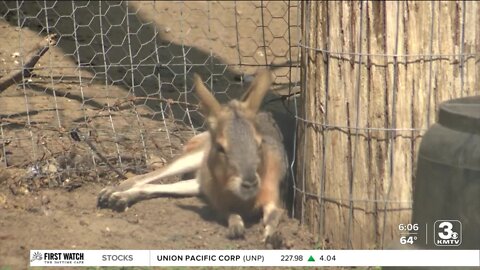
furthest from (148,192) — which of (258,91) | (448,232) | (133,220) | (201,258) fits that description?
(448,232)

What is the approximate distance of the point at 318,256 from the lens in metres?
4.93

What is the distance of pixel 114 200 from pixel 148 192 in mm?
247

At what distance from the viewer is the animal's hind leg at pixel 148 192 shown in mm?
5747

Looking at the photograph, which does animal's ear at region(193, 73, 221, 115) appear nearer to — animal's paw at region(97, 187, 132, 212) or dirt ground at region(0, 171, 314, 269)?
dirt ground at region(0, 171, 314, 269)

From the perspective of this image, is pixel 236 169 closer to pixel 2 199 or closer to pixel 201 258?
pixel 201 258

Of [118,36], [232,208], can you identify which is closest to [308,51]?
[232,208]

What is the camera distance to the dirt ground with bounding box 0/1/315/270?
5.34 m

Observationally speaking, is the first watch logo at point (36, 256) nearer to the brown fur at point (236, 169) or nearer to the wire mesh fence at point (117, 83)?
the brown fur at point (236, 169)

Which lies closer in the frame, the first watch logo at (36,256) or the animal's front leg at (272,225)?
the first watch logo at (36,256)

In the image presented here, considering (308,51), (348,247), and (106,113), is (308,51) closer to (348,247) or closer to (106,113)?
(348,247)

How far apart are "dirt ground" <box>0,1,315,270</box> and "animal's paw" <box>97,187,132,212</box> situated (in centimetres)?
4

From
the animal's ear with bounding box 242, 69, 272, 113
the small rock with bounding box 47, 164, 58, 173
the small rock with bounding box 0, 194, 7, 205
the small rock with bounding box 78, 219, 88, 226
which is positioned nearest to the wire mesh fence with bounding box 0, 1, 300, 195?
the small rock with bounding box 47, 164, 58, 173

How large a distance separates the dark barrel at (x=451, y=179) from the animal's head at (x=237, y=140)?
940mm

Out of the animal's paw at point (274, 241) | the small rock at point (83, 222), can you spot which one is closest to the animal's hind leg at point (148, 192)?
the small rock at point (83, 222)
